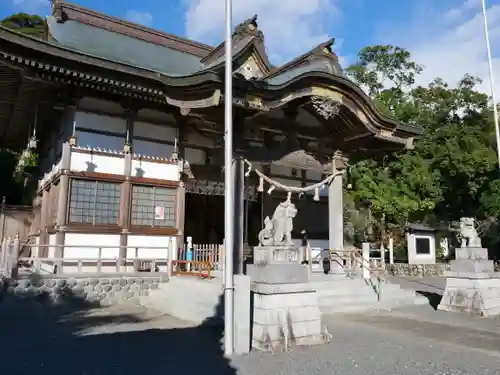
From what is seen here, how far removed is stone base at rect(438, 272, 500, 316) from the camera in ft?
34.6

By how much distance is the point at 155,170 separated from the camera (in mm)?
13078

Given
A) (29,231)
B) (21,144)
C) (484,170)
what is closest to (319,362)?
(29,231)

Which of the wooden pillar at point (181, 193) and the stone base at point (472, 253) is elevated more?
the wooden pillar at point (181, 193)

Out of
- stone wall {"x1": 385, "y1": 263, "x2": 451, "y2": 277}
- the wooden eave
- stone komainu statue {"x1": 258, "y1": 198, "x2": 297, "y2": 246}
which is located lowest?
stone wall {"x1": 385, "y1": 263, "x2": 451, "y2": 277}

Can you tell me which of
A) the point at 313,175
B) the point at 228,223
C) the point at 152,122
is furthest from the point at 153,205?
the point at 313,175

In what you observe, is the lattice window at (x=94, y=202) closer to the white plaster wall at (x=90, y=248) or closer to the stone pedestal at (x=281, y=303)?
the white plaster wall at (x=90, y=248)

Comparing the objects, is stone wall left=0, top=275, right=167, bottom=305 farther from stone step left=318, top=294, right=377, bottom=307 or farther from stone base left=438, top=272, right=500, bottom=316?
stone base left=438, top=272, right=500, bottom=316

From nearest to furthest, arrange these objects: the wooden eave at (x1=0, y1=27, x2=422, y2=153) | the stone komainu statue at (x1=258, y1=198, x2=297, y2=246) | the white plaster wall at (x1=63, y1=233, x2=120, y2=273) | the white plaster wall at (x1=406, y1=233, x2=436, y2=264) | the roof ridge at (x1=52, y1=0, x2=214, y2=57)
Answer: the stone komainu statue at (x1=258, y1=198, x2=297, y2=246) < the wooden eave at (x1=0, y1=27, x2=422, y2=153) < the white plaster wall at (x1=63, y1=233, x2=120, y2=273) < the roof ridge at (x1=52, y1=0, x2=214, y2=57) < the white plaster wall at (x1=406, y1=233, x2=436, y2=264)

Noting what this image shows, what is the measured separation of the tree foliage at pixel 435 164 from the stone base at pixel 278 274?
67.0 ft

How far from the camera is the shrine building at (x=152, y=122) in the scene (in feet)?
36.7

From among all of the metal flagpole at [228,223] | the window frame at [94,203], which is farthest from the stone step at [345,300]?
the window frame at [94,203]

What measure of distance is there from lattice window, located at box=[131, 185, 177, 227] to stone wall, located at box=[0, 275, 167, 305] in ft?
6.87

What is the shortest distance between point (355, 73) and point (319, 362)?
3585 cm

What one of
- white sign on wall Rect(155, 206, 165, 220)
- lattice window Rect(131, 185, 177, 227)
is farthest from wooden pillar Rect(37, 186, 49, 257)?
white sign on wall Rect(155, 206, 165, 220)
